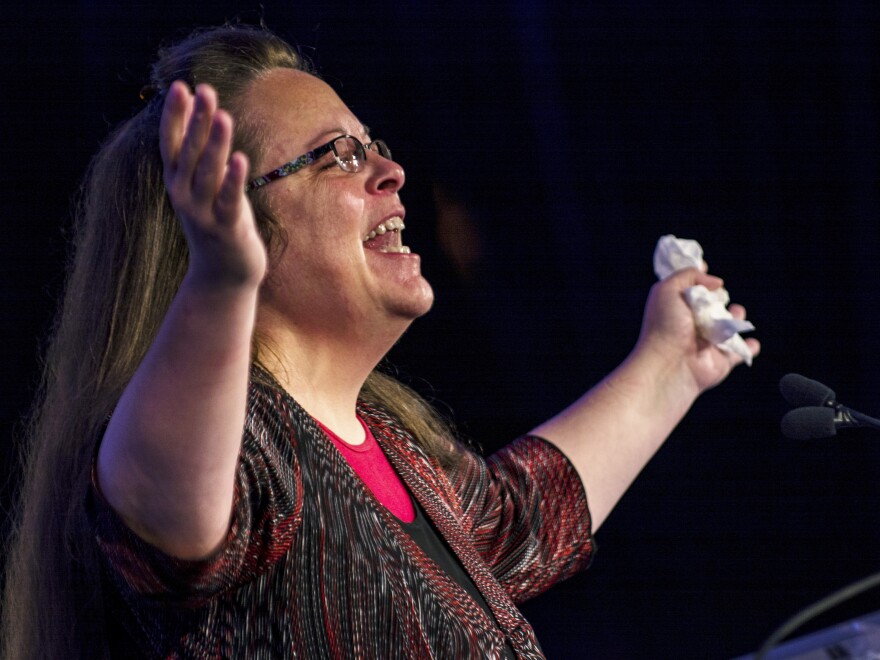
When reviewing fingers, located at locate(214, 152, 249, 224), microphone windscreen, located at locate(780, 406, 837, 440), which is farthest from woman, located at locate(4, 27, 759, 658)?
microphone windscreen, located at locate(780, 406, 837, 440)

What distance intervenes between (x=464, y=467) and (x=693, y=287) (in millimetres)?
445

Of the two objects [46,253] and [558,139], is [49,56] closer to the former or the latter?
[46,253]

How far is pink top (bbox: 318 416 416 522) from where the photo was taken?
3.72ft

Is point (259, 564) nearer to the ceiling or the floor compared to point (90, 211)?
nearer to the floor

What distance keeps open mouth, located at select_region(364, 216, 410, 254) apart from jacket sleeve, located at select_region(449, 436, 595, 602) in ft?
1.15

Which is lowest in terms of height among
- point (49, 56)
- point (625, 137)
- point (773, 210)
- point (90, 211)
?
point (773, 210)

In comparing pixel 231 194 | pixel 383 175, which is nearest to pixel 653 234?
pixel 383 175

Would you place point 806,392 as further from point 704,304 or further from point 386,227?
point 386,227

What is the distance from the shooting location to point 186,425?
73 cm

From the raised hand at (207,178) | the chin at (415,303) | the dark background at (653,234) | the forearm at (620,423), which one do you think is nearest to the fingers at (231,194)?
the raised hand at (207,178)

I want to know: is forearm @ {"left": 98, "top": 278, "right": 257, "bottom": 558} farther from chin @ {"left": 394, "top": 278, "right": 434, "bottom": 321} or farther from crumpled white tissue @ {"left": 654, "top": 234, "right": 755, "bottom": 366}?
crumpled white tissue @ {"left": 654, "top": 234, "right": 755, "bottom": 366}

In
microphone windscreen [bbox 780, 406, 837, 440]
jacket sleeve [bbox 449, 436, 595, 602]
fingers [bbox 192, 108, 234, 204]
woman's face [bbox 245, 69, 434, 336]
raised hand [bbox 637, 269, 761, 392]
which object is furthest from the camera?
raised hand [bbox 637, 269, 761, 392]

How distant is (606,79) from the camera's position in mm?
1996

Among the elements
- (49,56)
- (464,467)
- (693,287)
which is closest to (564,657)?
(464,467)
